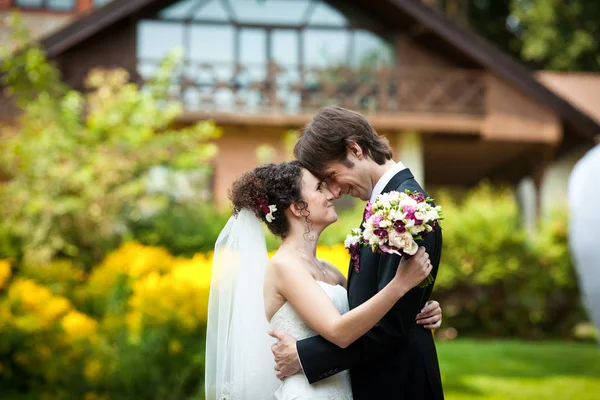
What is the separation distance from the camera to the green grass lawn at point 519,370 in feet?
32.0

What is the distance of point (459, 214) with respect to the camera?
16328 millimetres

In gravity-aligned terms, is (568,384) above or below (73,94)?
below

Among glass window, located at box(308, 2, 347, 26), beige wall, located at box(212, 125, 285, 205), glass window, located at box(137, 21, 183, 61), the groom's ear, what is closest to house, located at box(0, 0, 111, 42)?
glass window, located at box(137, 21, 183, 61)

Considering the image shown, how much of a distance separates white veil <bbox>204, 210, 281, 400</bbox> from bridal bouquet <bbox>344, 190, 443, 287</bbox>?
1.20 m

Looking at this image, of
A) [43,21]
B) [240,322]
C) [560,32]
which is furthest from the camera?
[560,32]

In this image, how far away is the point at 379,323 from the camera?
379cm

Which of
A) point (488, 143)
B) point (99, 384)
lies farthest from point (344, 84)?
point (99, 384)

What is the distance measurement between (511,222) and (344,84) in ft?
17.3

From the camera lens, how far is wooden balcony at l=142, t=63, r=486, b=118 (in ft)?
60.4

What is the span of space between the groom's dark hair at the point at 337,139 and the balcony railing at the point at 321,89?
14.1 metres

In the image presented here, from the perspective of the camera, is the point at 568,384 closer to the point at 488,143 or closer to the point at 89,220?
the point at 89,220

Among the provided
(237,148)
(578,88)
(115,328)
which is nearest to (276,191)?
(115,328)

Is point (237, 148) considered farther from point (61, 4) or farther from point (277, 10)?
point (61, 4)

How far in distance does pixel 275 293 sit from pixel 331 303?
15.2 inches
